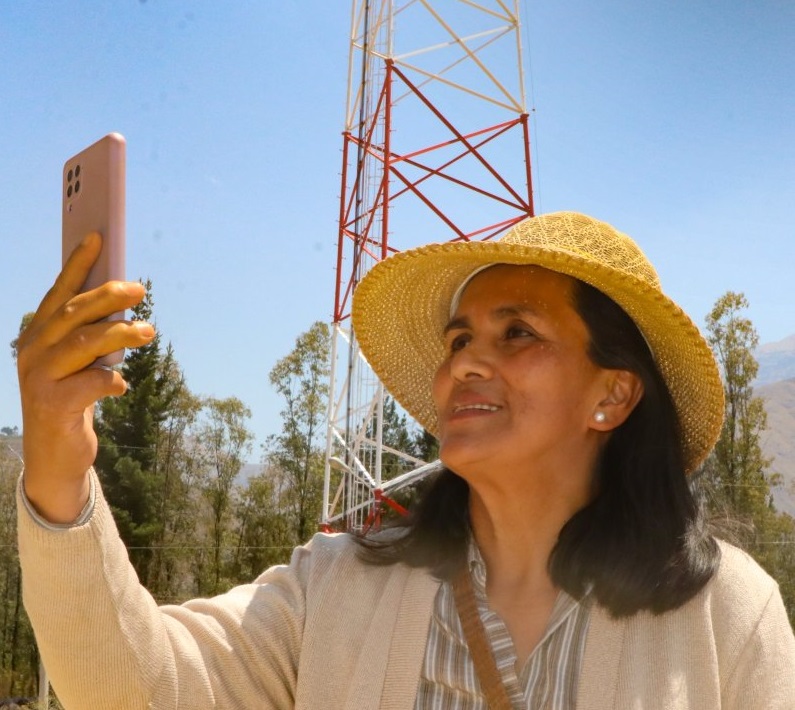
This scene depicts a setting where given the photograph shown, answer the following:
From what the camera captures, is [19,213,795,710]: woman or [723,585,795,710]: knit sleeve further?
[723,585,795,710]: knit sleeve

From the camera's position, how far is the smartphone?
4.76 ft

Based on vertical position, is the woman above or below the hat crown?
below

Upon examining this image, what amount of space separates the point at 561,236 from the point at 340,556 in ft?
3.06

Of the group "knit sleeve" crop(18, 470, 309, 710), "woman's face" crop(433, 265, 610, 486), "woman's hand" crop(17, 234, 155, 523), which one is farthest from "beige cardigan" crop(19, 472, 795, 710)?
"woman's face" crop(433, 265, 610, 486)

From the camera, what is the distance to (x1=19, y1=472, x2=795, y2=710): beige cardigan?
1639 mm

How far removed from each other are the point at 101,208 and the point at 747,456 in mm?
17528

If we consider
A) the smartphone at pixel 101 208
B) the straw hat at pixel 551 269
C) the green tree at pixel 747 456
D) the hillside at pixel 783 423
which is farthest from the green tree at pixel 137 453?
the hillside at pixel 783 423

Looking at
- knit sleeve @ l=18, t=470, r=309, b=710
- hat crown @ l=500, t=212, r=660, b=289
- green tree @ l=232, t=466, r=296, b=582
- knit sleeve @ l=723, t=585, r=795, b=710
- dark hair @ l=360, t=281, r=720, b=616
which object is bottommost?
knit sleeve @ l=723, t=585, r=795, b=710

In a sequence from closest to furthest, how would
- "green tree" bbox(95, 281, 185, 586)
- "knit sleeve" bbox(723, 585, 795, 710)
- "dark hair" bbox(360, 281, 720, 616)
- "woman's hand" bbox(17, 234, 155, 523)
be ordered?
"woman's hand" bbox(17, 234, 155, 523) → "knit sleeve" bbox(723, 585, 795, 710) → "dark hair" bbox(360, 281, 720, 616) → "green tree" bbox(95, 281, 185, 586)

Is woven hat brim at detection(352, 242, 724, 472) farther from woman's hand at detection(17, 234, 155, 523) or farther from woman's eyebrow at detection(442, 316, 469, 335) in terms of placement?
woman's hand at detection(17, 234, 155, 523)

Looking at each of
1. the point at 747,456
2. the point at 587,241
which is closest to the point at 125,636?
the point at 587,241

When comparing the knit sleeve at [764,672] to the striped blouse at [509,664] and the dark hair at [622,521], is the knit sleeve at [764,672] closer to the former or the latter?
the dark hair at [622,521]

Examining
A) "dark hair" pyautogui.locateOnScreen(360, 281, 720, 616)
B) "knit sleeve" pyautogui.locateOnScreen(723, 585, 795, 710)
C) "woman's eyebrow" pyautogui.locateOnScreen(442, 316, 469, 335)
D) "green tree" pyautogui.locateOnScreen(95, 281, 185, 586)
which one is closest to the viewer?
"knit sleeve" pyautogui.locateOnScreen(723, 585, 795, 710)

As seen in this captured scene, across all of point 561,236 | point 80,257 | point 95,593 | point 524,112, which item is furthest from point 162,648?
point 524,112
